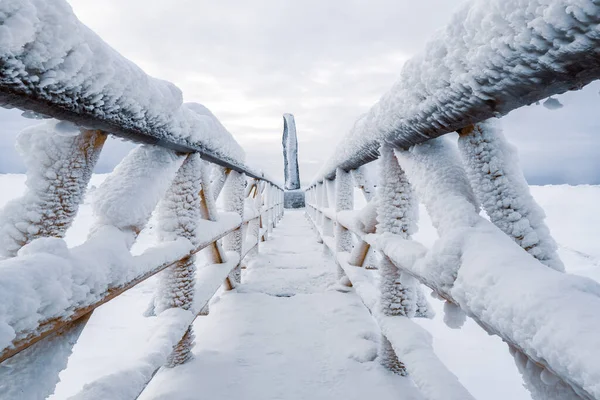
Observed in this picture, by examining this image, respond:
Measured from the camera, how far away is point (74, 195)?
3.17ft

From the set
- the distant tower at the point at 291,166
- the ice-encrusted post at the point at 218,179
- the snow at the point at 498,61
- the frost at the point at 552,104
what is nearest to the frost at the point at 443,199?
the snow at the point at 498,61

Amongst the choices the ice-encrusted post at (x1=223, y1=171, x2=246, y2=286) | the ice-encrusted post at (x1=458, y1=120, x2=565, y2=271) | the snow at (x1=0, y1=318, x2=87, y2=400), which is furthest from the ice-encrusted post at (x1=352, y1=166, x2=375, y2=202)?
the snow at (x1=0, y1=318, x2=87, y2=400)

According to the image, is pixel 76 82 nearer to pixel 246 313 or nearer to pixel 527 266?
pixel 527 266

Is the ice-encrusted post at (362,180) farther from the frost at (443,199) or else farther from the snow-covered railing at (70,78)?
the snow-covered railing at (70,78)

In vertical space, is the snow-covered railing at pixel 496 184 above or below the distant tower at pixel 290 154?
below

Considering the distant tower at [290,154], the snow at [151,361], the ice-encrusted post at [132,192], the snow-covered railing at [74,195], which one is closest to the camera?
the snow-covered railing at [74,195]

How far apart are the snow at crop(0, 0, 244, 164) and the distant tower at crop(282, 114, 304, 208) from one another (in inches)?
594

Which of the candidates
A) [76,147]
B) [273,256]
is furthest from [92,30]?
[273,256]

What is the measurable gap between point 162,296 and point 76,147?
3.01ft

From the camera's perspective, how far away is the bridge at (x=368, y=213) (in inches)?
21.8

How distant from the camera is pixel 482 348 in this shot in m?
2.17

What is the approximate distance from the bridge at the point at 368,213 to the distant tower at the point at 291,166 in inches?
563

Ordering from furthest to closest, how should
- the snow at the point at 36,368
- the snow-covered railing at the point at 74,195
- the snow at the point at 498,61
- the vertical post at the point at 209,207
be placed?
the vertical post at the point at 209,207 → the snow at the point at 36,368 → the snow-covered railing at the point at 74,195 → the snow at the point at 498,61

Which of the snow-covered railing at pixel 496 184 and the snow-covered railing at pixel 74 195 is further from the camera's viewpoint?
the snow-covered railing at pixel 74 195
